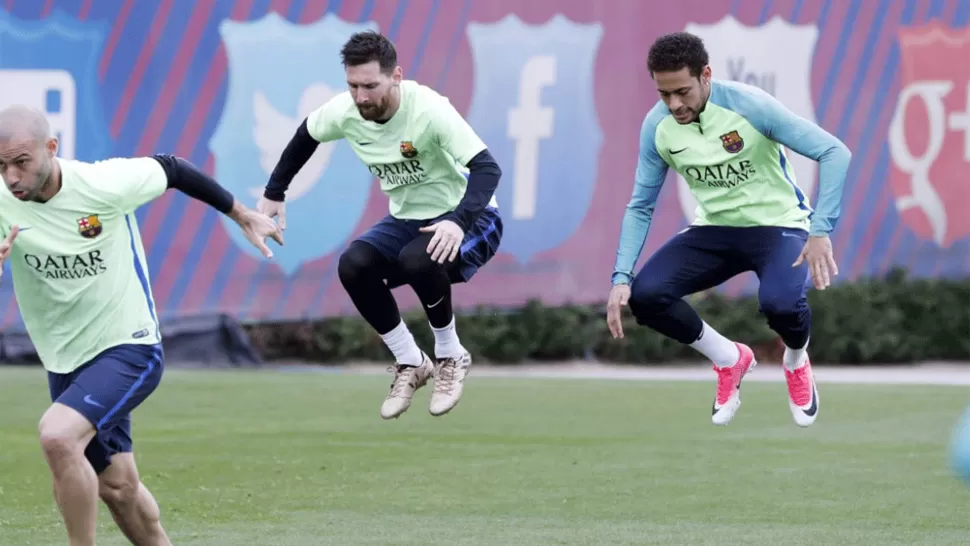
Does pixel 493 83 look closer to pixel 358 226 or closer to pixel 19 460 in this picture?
pixel 358 226

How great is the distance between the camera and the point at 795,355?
929 centimetres

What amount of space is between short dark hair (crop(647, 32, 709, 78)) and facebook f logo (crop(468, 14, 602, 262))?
9216 millimetres

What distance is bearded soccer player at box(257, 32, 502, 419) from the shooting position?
8.48 meters

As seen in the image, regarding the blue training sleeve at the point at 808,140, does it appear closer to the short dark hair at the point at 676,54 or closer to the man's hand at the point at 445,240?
the short dark hair at the point at 676,54

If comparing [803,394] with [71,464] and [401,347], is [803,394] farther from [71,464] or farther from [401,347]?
[71,464]

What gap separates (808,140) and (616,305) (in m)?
1.34

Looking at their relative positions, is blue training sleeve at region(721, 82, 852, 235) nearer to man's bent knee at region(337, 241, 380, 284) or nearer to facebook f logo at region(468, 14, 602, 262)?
man's bent knee at region(337, 241, 380, 284)

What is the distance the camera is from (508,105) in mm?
17578

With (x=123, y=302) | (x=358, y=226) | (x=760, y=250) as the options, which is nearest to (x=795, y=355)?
(x=760, y=250)

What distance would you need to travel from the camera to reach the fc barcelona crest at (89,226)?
22.2ft

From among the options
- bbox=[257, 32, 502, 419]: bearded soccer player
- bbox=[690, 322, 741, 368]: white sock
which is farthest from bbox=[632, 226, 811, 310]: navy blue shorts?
bbox=[257, 32, 502, 419]: bearded soccer player

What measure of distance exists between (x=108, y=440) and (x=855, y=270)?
1253cm

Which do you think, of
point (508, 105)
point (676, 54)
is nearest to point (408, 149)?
point (676, 54)

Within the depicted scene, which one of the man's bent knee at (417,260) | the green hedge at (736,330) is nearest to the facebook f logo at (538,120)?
the green hedge at (736,330)
